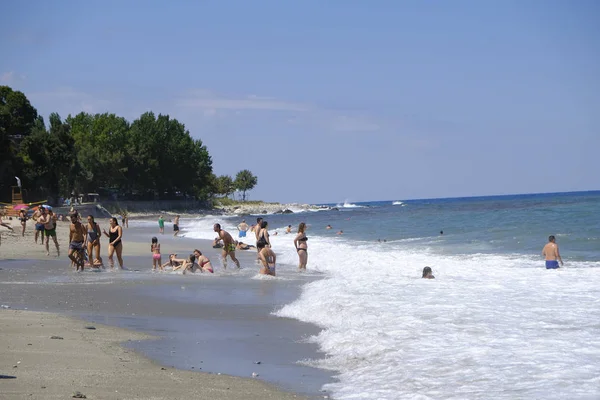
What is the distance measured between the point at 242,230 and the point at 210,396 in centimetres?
3093

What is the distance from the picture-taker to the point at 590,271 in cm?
1761

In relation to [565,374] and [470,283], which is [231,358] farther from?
[470,283]

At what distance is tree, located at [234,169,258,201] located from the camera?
6117 inches

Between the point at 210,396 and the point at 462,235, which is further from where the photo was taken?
the point at 462,235

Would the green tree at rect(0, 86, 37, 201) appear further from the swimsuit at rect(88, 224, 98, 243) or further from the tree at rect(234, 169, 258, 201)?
the tree at rect(234, 169, 258, 201)

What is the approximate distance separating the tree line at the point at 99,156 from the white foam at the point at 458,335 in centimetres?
4733

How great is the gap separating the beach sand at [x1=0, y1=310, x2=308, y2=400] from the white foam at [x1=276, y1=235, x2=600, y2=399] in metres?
1.14

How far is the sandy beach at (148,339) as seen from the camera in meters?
6.34

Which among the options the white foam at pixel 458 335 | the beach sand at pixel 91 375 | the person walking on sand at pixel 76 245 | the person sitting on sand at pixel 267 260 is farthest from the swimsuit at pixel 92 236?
the beach sand at pixel 91 375

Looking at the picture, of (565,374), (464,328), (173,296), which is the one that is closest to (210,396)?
(565,374)

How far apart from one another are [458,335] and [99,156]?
264 feet

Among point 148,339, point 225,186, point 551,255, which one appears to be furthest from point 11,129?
point 225,186

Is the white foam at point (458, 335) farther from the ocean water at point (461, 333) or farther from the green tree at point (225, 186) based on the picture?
the green tree at point (225, 186)

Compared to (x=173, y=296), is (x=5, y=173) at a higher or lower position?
higher
